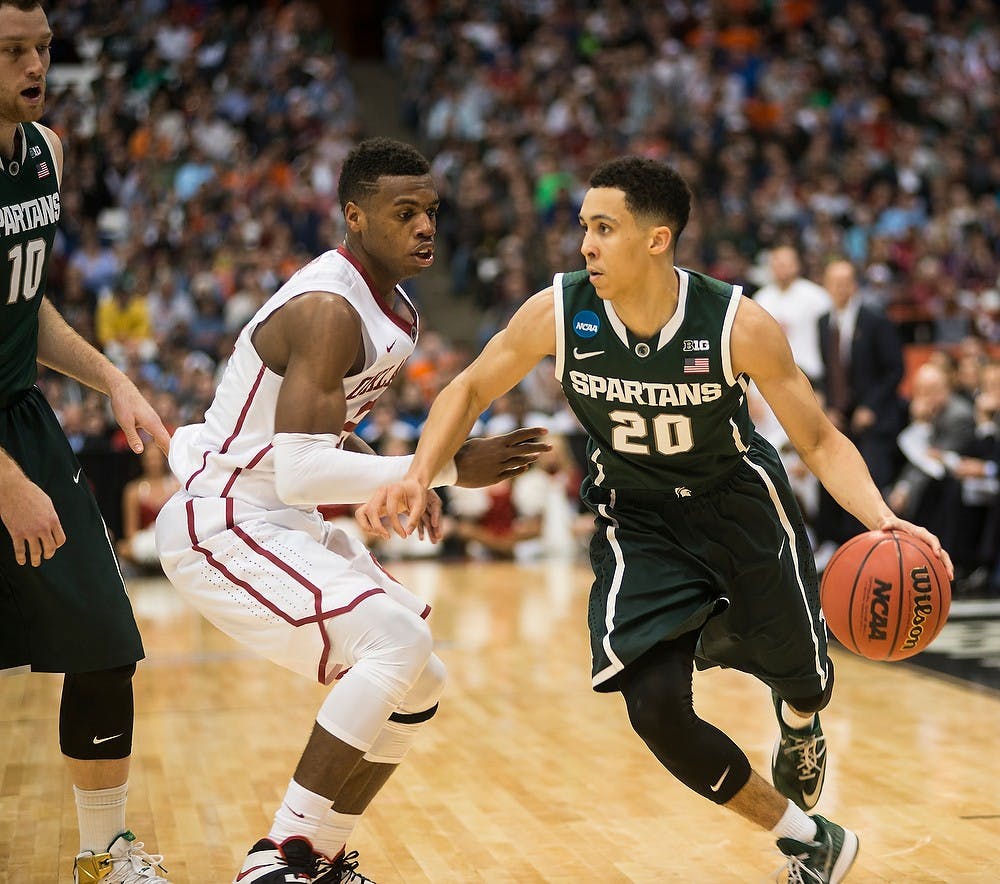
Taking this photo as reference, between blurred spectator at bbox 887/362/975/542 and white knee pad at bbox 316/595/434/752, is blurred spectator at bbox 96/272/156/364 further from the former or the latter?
white knee pad at bbox 316/595/434/752

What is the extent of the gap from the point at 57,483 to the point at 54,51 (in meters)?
14.4

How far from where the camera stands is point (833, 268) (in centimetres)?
1016

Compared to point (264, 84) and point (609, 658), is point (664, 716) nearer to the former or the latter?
point (609, 658)

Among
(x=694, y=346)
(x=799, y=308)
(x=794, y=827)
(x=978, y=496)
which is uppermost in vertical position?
(x=694, y=346)

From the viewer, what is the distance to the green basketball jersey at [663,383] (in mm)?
3844

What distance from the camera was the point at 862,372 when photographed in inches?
404

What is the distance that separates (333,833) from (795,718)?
56.8 inches

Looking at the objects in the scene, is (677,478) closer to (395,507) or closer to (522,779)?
(395,507)

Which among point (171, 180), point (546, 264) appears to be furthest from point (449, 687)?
point (171, 180)

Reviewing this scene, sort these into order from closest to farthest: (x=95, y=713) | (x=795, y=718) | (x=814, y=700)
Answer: (x=95, y=713)
(x=814, y=700)
(x=795, y=718)

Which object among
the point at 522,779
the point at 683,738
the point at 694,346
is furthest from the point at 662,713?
the point at 522,779

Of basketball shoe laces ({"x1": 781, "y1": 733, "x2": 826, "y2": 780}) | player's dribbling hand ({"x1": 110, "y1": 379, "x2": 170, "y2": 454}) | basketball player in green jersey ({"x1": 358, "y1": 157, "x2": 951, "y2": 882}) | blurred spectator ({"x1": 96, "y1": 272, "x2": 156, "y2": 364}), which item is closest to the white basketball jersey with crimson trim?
player's dribbling hand ({"x1": 110, "y1": 379, "x2": 170, "y2": 454})

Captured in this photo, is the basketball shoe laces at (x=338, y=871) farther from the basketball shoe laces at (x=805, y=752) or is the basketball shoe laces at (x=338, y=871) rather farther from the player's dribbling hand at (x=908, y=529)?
the player's dribbling hand at (x=908, y=529)

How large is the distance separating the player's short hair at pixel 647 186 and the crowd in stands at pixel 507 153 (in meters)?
8.35
